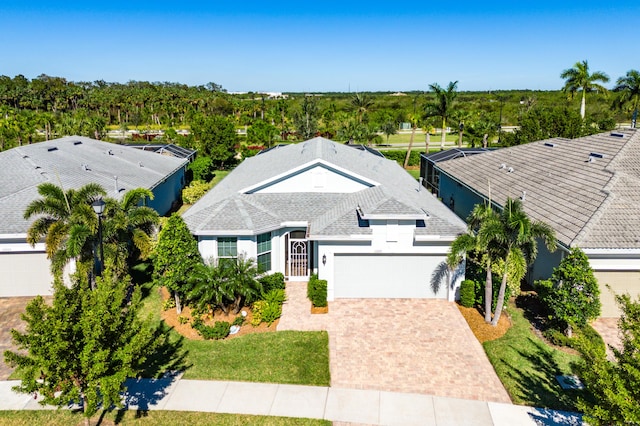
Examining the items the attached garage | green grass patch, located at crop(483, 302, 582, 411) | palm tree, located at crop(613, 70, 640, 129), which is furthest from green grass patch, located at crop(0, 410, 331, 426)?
palm tree, located at crop(613, 70, 640, 129)

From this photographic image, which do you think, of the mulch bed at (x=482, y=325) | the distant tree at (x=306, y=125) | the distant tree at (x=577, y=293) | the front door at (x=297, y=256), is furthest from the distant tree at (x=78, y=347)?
the distant tree at (x=306, y=125)

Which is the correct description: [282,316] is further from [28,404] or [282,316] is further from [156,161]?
[156,161]

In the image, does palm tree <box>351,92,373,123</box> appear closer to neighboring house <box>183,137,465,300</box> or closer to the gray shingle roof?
the gray shingle roof

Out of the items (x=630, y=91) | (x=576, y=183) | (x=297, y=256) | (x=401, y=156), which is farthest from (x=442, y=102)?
(x=297, y=256)

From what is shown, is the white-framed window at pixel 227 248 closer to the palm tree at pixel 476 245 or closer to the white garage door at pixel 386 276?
the white garage door at pixel 386 276

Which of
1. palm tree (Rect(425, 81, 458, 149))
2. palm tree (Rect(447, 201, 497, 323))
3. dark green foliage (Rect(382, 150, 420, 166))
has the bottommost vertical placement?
palm tree (Rect(447, 201, 497, 323))

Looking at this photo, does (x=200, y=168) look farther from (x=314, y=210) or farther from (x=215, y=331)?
(x=215, y=331)

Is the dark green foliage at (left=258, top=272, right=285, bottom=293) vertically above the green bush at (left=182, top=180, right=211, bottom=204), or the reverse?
the green bush at (left=182, top=180, right=211, bottom=204)
